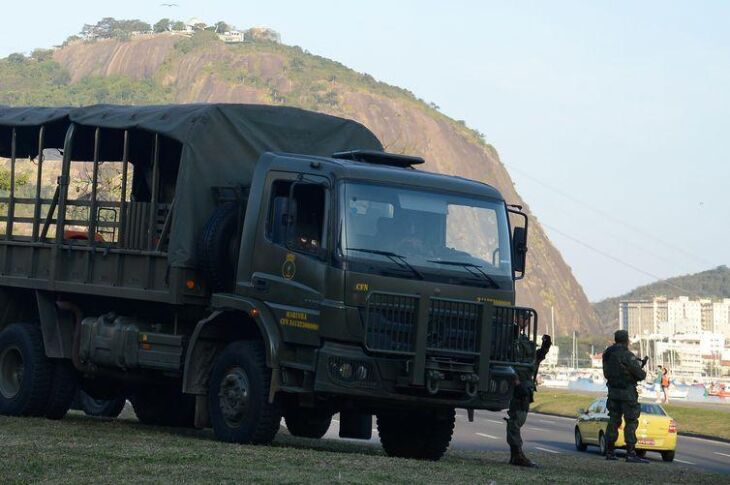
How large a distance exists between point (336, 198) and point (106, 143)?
4.79 metres

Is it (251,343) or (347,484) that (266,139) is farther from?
(347,484)

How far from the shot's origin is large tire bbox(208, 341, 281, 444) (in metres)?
14.1

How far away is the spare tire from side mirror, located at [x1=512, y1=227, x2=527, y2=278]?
300 cm

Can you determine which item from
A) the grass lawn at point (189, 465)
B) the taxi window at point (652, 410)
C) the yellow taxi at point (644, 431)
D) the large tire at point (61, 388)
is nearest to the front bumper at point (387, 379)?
the grass lawn at point (189, 465)

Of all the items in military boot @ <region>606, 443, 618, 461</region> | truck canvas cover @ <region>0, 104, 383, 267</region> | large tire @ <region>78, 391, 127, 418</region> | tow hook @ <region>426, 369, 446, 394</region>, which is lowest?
military boot @ <region>606, 443, 618, 461</region>

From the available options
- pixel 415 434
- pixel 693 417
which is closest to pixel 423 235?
pixel 415 434

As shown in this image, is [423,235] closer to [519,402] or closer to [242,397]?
[242,397]

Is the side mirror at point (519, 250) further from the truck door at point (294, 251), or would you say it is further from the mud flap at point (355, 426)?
the mud flap at point (355, 426)

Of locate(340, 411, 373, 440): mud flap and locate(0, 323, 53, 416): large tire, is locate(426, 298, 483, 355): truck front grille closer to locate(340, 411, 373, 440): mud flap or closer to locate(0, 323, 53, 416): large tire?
locate(340, 411, 373, 440): mud flap

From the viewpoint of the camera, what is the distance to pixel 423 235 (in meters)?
13.9

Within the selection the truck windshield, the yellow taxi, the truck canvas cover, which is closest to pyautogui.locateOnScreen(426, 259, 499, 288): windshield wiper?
the truck windshield

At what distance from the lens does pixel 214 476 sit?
10.4 meters

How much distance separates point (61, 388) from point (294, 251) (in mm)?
5155

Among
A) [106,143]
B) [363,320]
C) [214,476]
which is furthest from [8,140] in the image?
[214,476]
